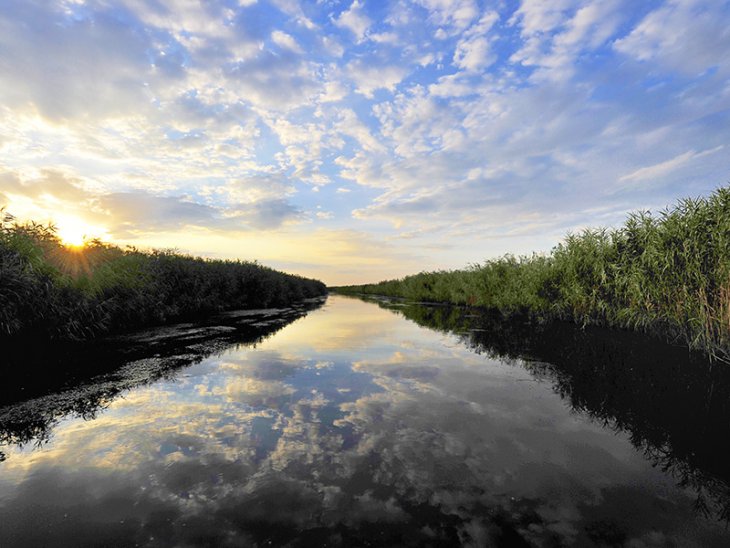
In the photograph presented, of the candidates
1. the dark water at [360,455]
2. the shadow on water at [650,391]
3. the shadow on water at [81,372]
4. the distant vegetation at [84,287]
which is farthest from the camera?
the distant vegetation at [84,287]

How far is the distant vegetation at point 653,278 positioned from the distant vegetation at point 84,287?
494 inches

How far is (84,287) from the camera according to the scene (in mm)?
7773

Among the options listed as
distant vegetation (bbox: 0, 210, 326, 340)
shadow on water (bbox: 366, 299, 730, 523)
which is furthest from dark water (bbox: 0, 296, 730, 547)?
distant vegetation (bbox: 0, 210, 326, 340)

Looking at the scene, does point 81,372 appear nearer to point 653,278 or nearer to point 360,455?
point 360,455

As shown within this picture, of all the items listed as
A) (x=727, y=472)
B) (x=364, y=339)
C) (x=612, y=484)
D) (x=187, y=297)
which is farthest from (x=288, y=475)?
(x=187, y=297)

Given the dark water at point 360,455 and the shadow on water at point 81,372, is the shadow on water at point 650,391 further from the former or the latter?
the shadow on water at point 81,372

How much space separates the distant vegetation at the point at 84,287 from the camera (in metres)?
6.27

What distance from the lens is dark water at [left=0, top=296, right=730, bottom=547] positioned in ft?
7.02

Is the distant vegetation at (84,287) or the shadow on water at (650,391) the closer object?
the shadow on water at (650,391)

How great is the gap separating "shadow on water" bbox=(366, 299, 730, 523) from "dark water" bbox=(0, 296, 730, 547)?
29 mm

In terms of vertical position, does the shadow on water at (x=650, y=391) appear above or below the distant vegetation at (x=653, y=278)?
below

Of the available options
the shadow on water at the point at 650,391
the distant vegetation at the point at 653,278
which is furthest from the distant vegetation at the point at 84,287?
the distant vegetation at the point at 653,278

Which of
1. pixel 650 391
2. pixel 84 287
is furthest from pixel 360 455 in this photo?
pixel 84 287

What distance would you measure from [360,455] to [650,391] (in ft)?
15.3
